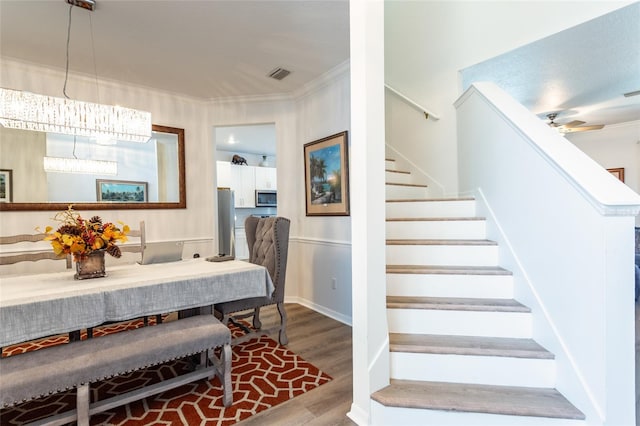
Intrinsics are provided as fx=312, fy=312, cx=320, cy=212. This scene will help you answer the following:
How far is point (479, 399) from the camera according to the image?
4.94 ft

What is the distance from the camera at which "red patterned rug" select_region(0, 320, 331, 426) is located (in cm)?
176

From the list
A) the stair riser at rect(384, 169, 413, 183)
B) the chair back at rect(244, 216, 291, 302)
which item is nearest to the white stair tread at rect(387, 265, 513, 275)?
the chair back at rect(244, 216, 291, 302)

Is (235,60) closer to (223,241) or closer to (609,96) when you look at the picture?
(223,241)

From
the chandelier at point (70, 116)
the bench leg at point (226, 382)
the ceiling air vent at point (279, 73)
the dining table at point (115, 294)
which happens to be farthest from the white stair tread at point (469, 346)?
the ceiling air vent at point (279, 73)

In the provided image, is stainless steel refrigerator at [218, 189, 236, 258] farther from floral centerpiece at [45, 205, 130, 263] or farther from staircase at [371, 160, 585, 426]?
staircase at [371, 160, 585, 426]

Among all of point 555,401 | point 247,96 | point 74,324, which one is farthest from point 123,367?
point 247,96

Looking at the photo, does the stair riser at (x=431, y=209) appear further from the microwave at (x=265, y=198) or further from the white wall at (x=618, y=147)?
the white wall at (x=618, y=147)

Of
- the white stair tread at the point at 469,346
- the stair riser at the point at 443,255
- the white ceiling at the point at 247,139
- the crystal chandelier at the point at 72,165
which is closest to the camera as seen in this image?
the white stair tread at the point at 469,346

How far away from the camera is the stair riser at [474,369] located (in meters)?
1.60

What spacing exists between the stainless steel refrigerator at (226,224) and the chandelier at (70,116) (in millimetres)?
3408

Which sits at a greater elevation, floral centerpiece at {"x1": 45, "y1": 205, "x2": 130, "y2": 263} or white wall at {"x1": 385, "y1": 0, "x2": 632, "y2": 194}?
white wall at {"x1": 385, "y1": 0, "x2": 632, "y2": 194}

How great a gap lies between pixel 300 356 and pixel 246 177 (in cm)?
496

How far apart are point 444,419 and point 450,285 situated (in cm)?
81

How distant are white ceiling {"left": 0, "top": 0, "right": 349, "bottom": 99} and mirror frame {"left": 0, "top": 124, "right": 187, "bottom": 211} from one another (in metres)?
0.57
